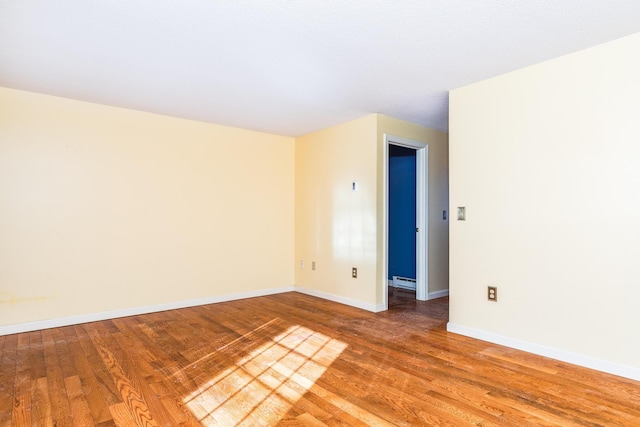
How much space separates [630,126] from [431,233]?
2479mm

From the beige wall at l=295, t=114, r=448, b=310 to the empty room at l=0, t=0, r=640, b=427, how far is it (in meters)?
0.04

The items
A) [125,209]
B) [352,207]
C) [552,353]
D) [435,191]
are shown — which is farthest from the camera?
[435,191]

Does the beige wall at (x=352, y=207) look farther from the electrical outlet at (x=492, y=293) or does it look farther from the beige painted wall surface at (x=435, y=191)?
the electrical outlet at (x=492, y=293)

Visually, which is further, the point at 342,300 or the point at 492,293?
the point at 342,300

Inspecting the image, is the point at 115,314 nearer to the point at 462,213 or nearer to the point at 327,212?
the point at 327,212

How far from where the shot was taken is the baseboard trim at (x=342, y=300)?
3.97 meters

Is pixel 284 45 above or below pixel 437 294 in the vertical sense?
above

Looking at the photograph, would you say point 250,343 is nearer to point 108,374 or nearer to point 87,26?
point 108,374

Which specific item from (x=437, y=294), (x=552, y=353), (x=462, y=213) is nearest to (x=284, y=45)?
(x=462, y=213)

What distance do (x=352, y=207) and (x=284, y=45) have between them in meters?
2.30

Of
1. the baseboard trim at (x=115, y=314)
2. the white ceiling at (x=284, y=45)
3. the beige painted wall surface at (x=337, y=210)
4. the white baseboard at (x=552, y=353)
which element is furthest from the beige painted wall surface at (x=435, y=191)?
the baseboard trim at (x=115, y=314)

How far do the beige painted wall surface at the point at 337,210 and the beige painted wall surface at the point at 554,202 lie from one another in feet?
3.47

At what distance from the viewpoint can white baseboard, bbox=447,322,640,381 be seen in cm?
230

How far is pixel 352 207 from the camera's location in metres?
4.32
